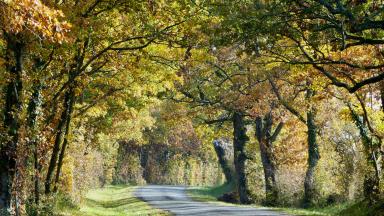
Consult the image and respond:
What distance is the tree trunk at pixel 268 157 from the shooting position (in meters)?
31.6

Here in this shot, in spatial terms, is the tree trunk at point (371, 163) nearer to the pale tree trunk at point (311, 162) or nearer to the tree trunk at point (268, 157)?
the pale tree trunk at point (311, 162)

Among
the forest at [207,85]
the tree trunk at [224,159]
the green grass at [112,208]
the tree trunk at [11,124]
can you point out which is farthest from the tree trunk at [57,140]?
the tree trunk at [224,159]

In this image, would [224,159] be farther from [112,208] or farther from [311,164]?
[311,164]

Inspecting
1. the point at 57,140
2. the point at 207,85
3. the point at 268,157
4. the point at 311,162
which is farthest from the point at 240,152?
the point at 57,140

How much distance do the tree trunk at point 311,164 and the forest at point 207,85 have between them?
8 centimetres

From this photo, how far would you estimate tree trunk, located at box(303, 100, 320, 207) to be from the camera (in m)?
28.6

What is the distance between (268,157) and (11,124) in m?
21.4

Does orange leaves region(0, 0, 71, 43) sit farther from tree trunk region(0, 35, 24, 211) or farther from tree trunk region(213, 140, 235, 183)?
tree trunk region(213, 140, 235, 183)

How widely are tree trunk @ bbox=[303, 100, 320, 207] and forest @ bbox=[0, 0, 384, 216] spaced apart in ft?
0.25

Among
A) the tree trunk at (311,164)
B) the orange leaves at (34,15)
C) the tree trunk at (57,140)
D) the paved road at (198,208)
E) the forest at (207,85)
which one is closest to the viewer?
the orange leaves at (34,15)

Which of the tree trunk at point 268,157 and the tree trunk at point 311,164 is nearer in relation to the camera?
the tree trunk at point 311,164

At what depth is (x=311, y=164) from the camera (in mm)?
29609

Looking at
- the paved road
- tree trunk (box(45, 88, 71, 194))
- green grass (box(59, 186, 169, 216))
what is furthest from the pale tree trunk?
tree trunk (box(45, 88, 71, 194))

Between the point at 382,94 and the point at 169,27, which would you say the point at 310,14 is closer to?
the point at 169,27
